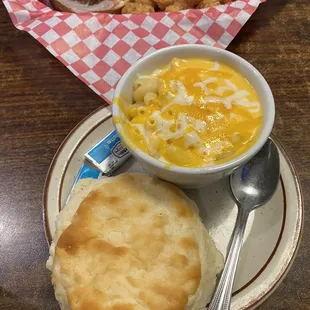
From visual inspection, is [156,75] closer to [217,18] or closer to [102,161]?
[102,161]

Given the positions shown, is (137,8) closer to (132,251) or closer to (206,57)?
(206,57)

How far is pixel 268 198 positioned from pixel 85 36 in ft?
3.41

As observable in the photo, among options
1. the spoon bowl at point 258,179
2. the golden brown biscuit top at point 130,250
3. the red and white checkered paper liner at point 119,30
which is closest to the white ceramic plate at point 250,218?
the spoon bowl at point 258,179

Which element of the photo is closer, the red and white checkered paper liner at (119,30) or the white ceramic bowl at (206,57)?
the white ceramic bowl at (206,57)

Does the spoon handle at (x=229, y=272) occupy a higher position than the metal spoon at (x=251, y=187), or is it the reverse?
the metal spoon at (x=251, y=187)

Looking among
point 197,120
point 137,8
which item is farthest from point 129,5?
point 197,120

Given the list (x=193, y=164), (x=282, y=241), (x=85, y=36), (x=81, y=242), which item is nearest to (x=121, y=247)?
(x=81, y=242)

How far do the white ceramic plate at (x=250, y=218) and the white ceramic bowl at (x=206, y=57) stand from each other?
10 centimetres

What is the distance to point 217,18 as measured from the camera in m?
1.67

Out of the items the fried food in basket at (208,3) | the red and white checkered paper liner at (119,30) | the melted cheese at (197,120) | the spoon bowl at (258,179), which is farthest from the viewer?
the fried food in basket at (208,3)

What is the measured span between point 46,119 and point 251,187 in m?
0.72

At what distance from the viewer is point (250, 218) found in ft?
3.56

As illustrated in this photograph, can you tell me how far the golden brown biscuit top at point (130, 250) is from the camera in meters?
0.83

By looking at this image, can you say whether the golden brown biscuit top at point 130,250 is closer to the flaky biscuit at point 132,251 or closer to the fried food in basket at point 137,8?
the flaky biscuit at point 132,251
